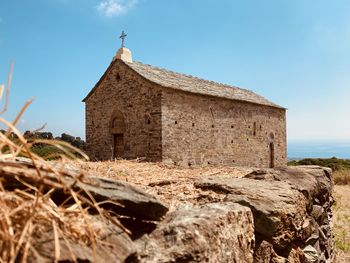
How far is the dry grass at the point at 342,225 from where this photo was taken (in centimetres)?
655

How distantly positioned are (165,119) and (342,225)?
22.5 ft

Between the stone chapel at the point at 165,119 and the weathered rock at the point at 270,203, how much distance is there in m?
8.69

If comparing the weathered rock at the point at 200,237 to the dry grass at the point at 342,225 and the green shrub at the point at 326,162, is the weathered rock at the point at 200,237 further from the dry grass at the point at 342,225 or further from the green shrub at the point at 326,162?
the green shrub at the point at 326,162

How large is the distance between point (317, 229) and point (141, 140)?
906cm

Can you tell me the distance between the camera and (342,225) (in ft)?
29.2

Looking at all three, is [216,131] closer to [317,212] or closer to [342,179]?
[342,179]

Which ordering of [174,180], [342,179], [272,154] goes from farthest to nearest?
[272,154] < [342,179] < [174,180]

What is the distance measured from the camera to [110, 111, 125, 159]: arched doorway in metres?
13.9

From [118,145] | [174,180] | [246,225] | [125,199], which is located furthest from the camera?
[118,145]

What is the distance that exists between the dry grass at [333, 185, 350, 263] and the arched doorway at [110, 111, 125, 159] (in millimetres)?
8422

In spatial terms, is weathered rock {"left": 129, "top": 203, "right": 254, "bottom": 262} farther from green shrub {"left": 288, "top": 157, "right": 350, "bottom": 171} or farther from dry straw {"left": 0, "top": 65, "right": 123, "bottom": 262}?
green shrub {"left": 288, "top": 157, "right": 350, "bottom": 171}

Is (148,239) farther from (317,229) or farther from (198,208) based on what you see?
(317,229)

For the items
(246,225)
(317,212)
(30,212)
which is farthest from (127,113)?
(30,212)

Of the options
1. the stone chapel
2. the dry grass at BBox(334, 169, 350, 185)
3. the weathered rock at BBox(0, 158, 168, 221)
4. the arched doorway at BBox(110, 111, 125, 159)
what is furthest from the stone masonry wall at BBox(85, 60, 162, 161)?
the dry grass at BBox(334, 169, 350, 185)
